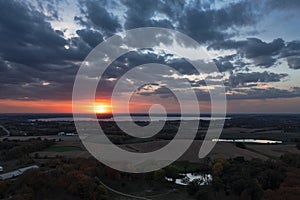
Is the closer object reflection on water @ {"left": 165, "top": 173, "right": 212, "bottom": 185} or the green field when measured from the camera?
reflection on water @ {"left": 165, "top": 173, "right": 212, "bottom": 185}

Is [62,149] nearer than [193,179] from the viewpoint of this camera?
No

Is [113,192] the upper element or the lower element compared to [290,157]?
lower

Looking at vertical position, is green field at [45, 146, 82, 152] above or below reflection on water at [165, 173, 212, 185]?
above

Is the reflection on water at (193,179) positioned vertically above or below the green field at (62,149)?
below

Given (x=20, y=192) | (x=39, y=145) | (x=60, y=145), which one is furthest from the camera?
(x=60, y=145)

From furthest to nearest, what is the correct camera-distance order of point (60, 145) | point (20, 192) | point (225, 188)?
point (60, 145) → point (225, 188) → point (20, 192)

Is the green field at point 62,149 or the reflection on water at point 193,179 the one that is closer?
the reflection on water at point 193,179

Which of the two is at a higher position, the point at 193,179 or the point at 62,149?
the point at 62,149

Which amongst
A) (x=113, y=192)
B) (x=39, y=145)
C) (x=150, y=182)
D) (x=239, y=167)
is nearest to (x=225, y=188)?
(x=239, y=167)

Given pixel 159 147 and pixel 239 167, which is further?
pixel 159 147

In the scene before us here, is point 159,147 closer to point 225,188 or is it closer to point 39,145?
point 39,145
